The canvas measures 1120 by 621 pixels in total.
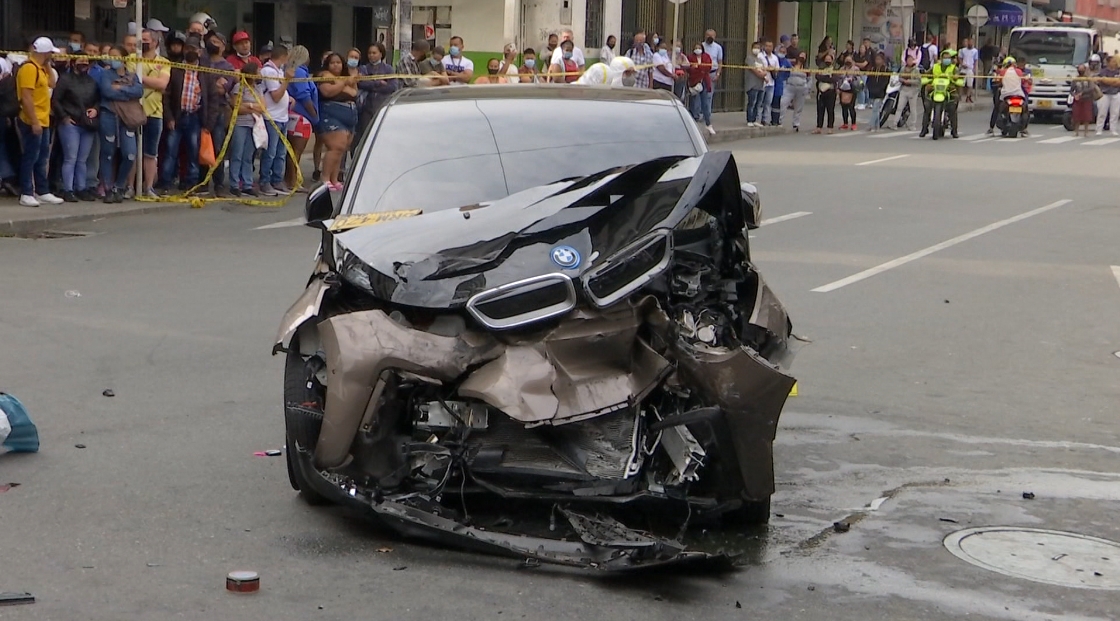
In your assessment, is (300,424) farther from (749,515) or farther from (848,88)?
(848,88)

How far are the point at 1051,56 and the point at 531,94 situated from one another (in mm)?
37293

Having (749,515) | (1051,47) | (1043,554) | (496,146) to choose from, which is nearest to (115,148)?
(496,146)

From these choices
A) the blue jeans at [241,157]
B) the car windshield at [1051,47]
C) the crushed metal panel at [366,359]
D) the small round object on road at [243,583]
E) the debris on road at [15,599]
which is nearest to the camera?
the debris on road at [15,599]

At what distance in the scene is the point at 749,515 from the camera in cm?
611

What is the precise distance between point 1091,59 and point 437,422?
38052 mm

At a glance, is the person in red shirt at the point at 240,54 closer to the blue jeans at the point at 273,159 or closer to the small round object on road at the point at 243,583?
the blue jeans at the point at 273,159

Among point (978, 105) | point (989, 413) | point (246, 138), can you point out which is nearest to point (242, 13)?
point (246, 138)

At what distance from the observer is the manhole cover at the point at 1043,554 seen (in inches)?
224

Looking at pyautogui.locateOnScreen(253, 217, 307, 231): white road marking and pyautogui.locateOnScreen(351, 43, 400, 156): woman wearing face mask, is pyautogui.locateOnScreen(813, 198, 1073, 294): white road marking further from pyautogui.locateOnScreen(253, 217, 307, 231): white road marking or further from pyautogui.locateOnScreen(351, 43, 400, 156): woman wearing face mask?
pyautogui.locateOnScreen(351, 43, 400, 156): woman wearing face mask

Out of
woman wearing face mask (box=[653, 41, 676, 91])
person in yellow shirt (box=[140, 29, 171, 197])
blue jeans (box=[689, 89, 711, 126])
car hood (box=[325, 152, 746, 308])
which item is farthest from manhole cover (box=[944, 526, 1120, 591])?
blue jeans (box=[689, 89, 711, 126])

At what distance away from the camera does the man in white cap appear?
1598 centimetres

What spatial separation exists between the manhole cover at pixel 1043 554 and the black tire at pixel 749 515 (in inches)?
29.0

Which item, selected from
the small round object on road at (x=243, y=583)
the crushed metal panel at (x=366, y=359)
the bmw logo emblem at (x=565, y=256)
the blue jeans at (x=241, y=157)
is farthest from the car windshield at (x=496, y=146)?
the blue jeans at (x=241, y=157)

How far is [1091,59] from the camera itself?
131 ft
